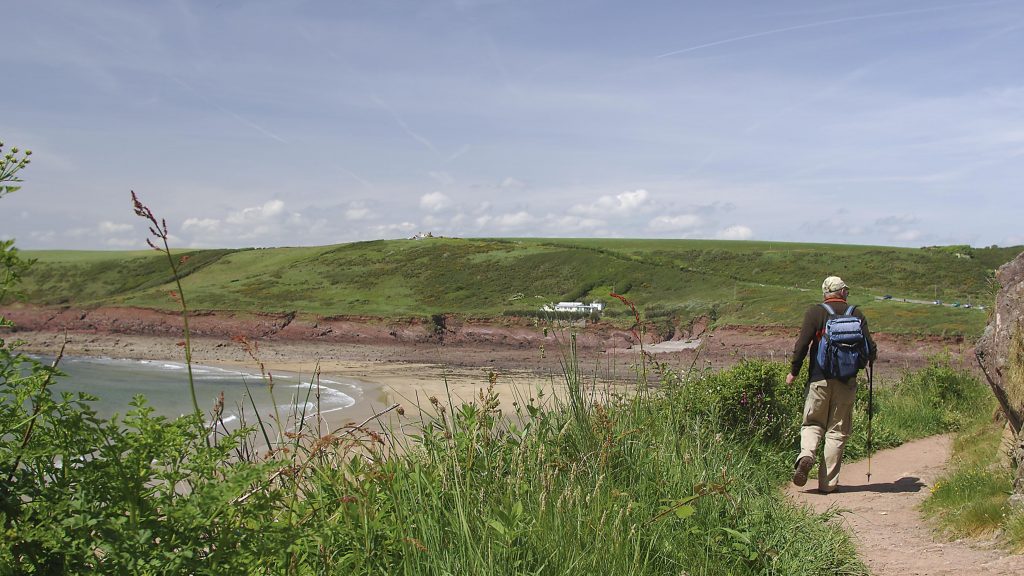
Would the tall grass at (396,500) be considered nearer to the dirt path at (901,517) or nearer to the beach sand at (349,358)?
the dirt path at (901,517)

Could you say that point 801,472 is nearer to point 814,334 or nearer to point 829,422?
point 829,422

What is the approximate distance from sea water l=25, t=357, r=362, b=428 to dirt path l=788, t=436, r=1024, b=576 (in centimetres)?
1522

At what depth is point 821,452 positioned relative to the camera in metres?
7.98

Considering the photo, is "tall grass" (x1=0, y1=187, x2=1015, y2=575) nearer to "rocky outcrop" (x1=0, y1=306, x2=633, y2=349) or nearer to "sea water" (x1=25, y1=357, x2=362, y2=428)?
"sea water" (x1=25, y1=357, x2=362, y2=428)

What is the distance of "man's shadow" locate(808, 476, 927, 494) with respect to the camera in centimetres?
721

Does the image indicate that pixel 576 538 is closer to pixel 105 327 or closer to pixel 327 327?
pixel 327 327

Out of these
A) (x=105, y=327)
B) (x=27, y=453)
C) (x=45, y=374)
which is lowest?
(x=105, y=327)

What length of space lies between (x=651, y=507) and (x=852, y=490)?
3979 millimetres

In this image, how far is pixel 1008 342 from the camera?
6.78m

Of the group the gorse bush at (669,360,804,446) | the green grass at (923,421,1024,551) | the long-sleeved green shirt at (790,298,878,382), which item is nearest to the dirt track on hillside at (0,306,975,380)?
the gorse bush at (669,360,804,446)

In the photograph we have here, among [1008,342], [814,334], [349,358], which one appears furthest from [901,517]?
[349,358]

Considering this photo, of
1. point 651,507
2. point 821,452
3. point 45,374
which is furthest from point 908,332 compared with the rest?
point 45,374

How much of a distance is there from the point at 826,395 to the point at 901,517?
1.30 m

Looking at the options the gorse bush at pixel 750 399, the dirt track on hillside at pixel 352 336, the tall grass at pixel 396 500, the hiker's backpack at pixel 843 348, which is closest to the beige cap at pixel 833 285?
the hiker's backpack at pixel 843 348
